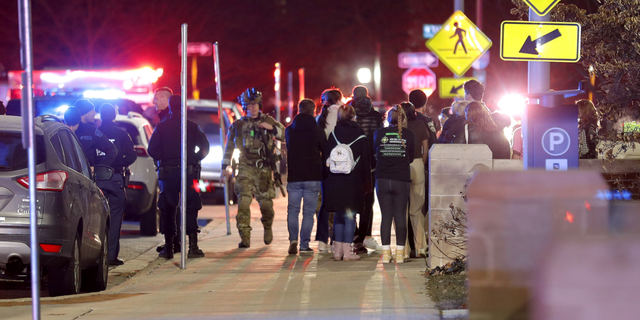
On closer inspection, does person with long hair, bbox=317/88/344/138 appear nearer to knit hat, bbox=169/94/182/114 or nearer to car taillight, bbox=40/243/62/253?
knit hat, bbox=169/94/182/114

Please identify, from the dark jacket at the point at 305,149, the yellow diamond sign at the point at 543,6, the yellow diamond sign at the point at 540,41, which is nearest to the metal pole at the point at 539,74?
the yellow diamond sign at the point at 543,6

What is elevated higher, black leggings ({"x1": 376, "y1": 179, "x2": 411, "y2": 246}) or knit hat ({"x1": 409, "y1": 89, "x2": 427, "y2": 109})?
knit hat ({"x1": 409, "y1": 89, "x2": 427, "y2": 109})

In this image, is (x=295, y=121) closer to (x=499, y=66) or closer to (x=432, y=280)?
(x=432, y=280)

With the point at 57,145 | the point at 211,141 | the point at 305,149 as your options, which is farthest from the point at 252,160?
the point at 211,141

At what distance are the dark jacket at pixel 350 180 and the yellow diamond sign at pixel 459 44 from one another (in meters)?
5.64

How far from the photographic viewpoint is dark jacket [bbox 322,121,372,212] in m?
10.1

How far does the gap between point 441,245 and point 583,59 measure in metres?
2.61

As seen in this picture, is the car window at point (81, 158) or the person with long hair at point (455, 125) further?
the person with long hair at point (455, 125)

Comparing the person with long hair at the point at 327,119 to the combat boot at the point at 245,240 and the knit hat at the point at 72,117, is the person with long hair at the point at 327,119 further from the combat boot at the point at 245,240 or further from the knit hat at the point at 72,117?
the knit hat at the point at 72,117

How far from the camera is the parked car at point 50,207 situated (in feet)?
23.5

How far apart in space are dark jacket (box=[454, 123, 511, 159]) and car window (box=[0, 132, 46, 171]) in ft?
15.3

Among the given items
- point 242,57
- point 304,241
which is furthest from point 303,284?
point 242,57

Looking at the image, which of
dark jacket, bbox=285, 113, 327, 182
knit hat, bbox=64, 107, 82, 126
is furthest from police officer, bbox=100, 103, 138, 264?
dark jacket, bbox=285, 113, 327, 182

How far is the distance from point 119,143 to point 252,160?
5.47 feet
